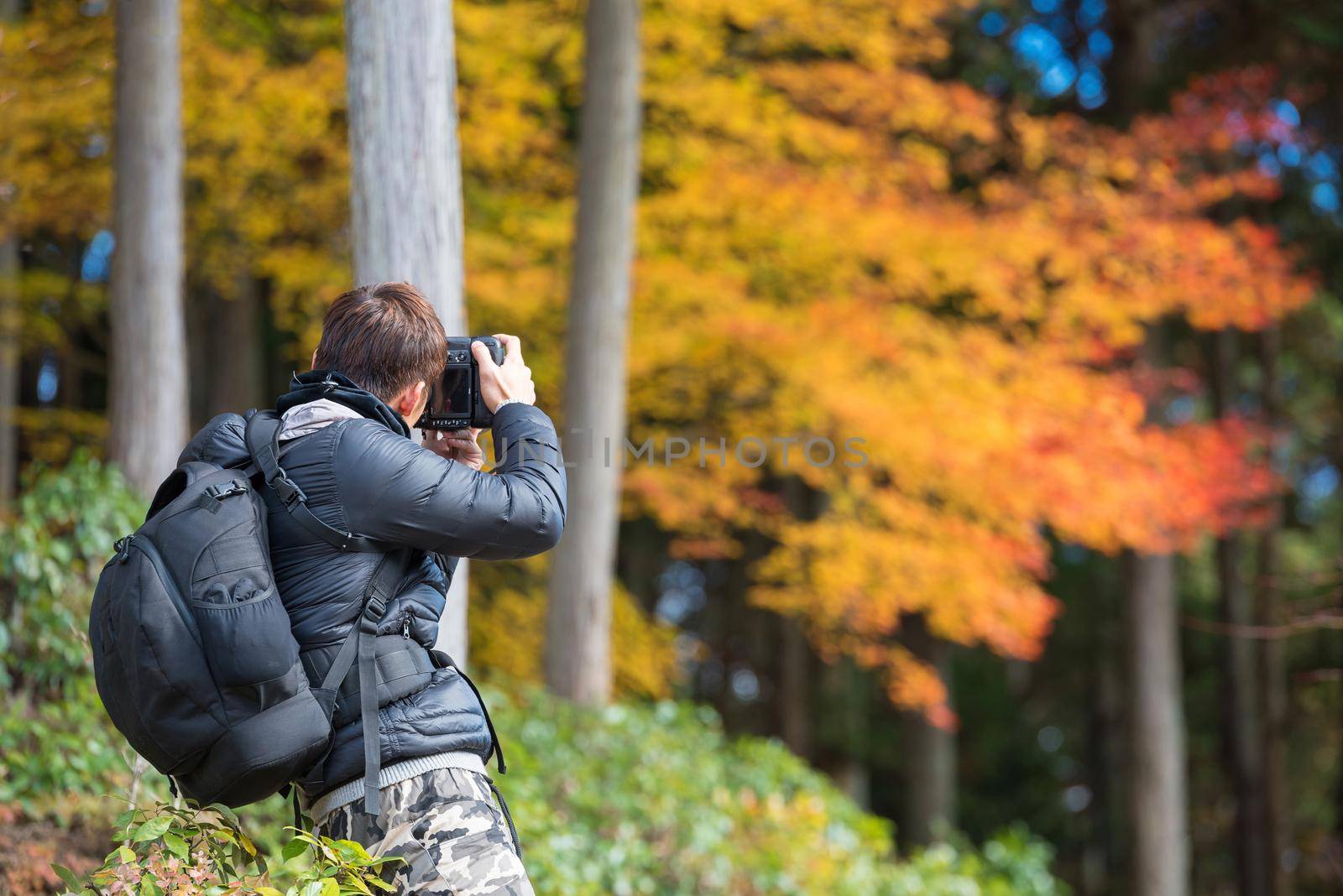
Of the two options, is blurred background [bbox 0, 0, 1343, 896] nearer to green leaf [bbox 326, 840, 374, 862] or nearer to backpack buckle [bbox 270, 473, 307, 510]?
backpack buckle [bbox 270, 473, 307, 510]

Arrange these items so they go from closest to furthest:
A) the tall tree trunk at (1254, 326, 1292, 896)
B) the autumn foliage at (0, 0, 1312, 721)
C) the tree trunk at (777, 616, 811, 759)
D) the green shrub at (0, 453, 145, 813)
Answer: the green shrub at (0, 453, 145, 813), the autumn foliage at (0, 0, 1312, 721), the tall tree trunk at (1254, 326, 1292, 896), the tree trunk at (777, 616, 811, 759)

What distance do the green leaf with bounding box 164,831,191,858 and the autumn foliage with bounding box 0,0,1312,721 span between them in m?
7.38

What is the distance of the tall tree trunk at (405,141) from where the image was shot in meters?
4.05

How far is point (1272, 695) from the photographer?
14.8m

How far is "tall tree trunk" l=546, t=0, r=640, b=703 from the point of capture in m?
8.11

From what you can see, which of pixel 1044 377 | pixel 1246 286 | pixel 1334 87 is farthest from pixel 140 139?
pixel 1334 87

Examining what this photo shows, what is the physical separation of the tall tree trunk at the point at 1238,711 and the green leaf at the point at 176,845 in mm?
13881

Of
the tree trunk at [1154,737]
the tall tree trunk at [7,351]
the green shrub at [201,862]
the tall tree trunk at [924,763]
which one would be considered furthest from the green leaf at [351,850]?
the tall tree trunk at [924,763]

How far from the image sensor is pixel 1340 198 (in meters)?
13.2

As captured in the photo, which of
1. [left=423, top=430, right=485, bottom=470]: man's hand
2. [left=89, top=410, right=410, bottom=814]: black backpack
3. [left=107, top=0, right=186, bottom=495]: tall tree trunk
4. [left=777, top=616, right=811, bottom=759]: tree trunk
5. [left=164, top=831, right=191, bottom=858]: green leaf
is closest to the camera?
[left=89, top=410, right=410, bottom=814]: black backpack

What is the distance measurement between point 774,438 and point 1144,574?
4600 mm

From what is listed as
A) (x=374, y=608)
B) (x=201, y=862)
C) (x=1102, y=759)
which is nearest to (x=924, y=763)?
(x=1102, y=759)

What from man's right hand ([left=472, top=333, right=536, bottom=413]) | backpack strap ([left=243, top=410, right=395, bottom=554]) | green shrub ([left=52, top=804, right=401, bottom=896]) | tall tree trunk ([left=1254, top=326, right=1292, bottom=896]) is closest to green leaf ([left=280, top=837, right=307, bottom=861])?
green shrub ([left=52, top=804, right=401, bottom=896])

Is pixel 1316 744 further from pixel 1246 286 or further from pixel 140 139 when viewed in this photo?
pixel 140 139
